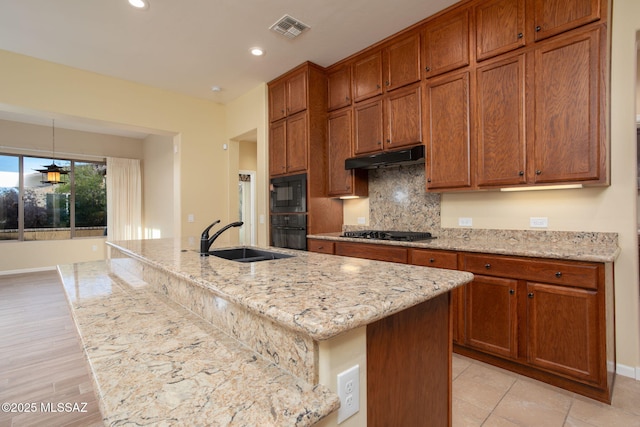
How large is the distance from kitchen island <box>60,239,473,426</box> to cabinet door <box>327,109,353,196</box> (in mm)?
2193

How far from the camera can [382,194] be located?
3.51 m

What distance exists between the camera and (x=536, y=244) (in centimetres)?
232

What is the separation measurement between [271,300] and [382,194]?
286 centimetres

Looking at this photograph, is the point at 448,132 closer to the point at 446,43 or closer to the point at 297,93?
the point at 446,43

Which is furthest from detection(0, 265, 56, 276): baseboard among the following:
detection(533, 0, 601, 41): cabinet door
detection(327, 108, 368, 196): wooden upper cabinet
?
detection(533, 0, 601, 41): cabinet door

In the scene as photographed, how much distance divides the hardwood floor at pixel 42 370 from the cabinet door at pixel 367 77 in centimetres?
313

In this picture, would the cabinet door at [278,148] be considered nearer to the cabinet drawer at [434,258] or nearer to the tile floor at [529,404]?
the cabinet drawer at [434,258]

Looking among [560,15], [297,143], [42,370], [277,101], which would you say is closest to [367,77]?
[297,143]

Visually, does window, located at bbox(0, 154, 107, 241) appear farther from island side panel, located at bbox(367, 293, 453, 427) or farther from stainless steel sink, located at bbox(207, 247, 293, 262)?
island side panel, located at bbox(367, 293, 453, 427)

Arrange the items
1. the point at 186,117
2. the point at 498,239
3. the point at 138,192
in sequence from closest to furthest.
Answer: the point at 498,239 < the point at 186,117 < the point at 138,192

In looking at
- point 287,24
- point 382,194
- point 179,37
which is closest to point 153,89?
point 179,37

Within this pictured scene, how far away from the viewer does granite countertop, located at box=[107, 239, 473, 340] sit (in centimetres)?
70

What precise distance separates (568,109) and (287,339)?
244 centimetres

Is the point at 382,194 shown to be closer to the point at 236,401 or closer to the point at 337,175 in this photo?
the point at 337,175
